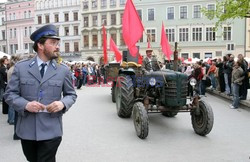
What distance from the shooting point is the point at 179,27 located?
42000 millimetres

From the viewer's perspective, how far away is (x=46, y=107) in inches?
103

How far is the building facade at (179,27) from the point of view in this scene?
39.8 metres

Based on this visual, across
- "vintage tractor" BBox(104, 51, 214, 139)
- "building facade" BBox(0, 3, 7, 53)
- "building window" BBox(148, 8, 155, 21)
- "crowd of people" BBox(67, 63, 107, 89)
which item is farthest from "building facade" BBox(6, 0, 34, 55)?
"vintage tractor" BBox(104, 51, 214, 139)

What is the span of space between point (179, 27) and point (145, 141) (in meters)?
38.3

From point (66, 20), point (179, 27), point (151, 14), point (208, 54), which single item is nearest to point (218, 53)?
point (208, 54)

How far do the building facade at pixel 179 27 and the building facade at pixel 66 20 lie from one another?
411cm

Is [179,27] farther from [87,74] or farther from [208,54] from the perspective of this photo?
[87,74]

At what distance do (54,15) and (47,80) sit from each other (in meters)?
53.0

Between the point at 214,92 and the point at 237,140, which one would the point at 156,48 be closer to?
the point at 214,92

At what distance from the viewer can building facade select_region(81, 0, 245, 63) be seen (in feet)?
130

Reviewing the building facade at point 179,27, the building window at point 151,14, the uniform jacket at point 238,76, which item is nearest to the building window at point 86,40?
the building facade at point 179,27

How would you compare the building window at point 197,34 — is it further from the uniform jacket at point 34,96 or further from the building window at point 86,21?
the uniform jacket at point 34,96

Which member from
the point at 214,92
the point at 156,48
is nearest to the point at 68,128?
the point at 214,92

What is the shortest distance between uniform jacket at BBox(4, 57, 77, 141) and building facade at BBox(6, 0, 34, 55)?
182 feet
